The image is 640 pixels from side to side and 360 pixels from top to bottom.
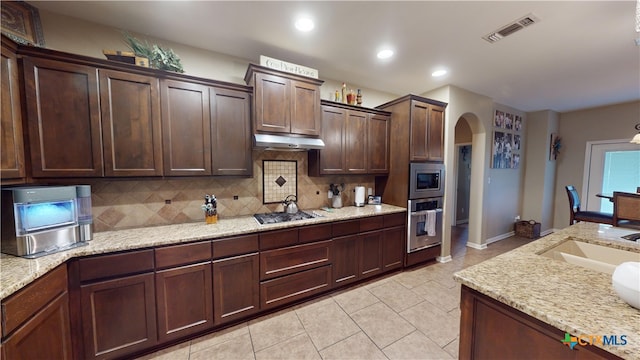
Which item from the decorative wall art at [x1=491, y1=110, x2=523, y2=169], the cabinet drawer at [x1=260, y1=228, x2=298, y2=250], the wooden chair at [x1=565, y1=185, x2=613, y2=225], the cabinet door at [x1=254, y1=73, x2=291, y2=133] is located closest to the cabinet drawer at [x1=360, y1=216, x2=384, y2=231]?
the cabinet drawer at [x1=260, y1=228, x2=298, y2=250]

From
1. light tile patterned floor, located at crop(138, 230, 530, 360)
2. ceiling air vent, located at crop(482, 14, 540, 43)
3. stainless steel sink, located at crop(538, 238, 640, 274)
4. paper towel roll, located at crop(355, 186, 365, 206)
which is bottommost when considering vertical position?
light tile patterned floor, located at crop(138, 230, 530, 360)

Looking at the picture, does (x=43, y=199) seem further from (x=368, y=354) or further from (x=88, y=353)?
(x=368, y=354)

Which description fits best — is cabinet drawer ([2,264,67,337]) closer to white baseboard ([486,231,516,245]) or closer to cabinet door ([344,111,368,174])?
cabinet door ([344,111,368,174])

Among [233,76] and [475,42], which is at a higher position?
[475,42]

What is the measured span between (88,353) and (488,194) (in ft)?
18.4

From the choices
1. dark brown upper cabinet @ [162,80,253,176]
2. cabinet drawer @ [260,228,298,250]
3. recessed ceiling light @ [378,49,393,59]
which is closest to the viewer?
dark brown upper cabinet @ [162,80,253,176]

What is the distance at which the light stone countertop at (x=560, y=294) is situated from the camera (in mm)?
724

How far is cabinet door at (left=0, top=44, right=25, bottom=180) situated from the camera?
1379 mm

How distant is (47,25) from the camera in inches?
70.9

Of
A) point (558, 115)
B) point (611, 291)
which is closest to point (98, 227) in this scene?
point (611, 291)

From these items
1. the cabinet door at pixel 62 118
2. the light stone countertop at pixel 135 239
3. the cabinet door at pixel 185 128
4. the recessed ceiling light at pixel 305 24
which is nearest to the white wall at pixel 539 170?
the light stone countertop at pixel 135 239

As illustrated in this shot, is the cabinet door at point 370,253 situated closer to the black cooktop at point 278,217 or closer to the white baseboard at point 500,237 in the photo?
the black cooktop at point 278,217

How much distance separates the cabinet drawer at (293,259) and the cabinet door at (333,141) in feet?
A: 3.10

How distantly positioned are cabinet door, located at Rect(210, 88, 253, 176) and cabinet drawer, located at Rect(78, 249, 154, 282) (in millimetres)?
882
